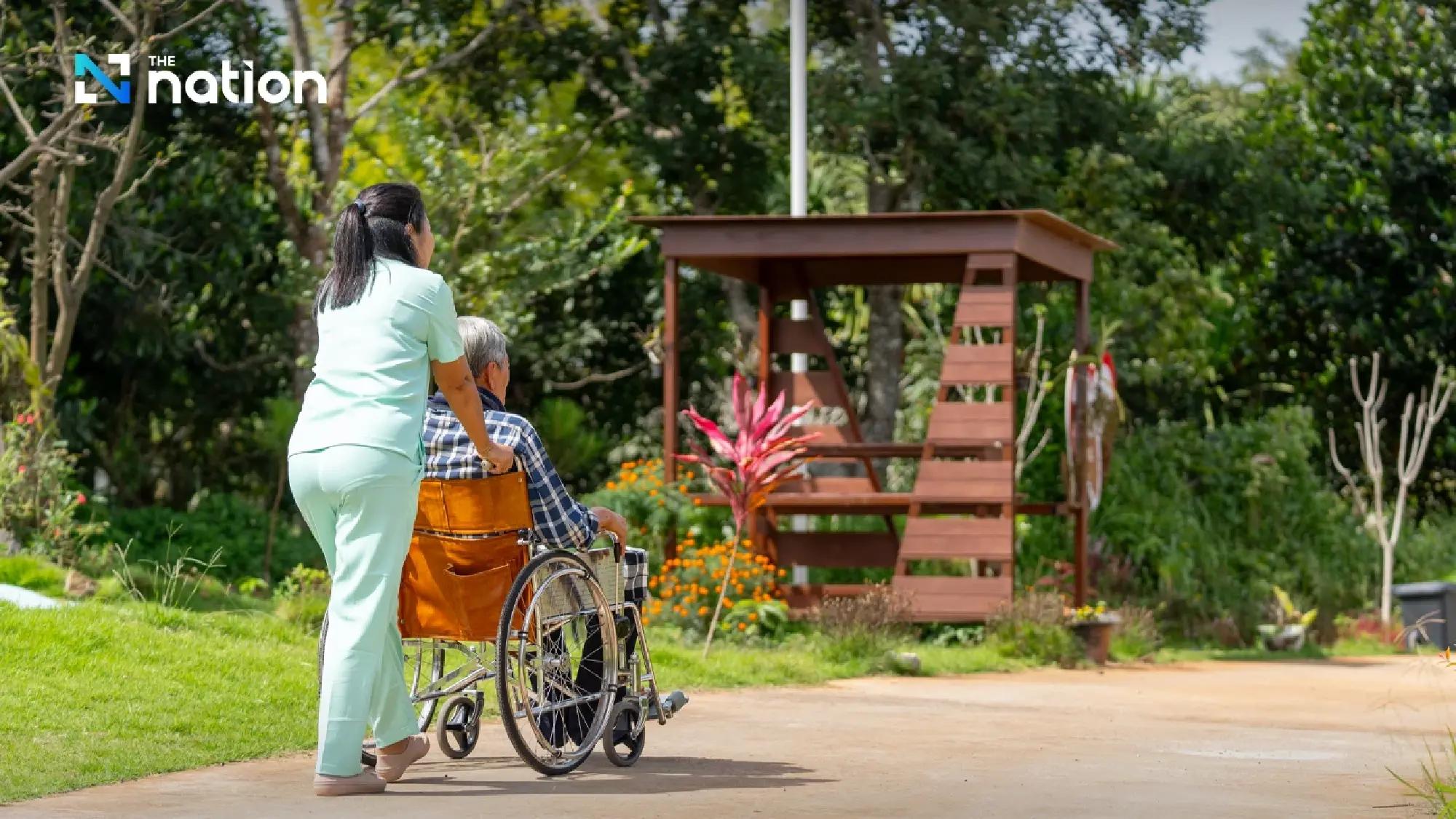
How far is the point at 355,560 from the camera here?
19.1ft

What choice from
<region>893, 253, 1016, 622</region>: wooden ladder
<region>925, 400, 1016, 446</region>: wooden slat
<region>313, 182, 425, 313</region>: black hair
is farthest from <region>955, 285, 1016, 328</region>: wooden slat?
<region>313, 182, 425, 313</region>: black hair

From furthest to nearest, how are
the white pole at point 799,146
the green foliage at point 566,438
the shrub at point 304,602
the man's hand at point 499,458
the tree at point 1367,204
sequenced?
1. the tree at point 1367,204
2. the green foliage at point 566,438
3. the white pole at point 799,146
4. the shrub at point 304,602
5. the man's hand at point 499,458

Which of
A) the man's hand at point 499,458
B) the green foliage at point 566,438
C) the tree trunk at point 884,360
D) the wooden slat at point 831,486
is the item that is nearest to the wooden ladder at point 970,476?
the wooden slat at point 831,486

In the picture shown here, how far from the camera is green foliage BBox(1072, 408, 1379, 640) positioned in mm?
16375

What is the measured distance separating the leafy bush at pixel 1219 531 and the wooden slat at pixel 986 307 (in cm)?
325

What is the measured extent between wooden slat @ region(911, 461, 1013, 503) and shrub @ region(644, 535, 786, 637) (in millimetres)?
1099

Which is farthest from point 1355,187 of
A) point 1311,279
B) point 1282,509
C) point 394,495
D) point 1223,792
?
point 394,495

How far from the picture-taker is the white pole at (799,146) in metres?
15.3

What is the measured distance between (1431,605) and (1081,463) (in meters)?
3.47

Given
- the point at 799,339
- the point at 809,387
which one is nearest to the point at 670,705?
the point at 809,387

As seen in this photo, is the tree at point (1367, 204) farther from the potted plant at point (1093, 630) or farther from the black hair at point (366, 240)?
the black hair at point (366, 240)

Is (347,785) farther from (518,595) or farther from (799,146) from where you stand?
(799,146)

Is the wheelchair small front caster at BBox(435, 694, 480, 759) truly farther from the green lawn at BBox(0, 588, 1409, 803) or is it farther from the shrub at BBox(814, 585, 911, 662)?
the shrub at BBox(814, 585, 911, 662)

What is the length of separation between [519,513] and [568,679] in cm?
60
